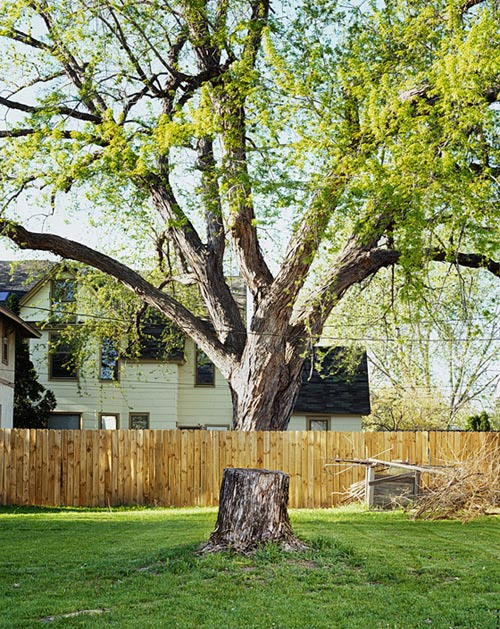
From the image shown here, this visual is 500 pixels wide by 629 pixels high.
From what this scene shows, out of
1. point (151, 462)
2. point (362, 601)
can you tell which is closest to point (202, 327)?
point (151, 462)

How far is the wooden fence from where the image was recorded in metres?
19.6

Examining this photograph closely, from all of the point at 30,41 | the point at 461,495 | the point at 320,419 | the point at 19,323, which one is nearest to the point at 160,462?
the point at 19,323

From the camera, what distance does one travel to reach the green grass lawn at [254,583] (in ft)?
21.7

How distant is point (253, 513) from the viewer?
9406 millimetres

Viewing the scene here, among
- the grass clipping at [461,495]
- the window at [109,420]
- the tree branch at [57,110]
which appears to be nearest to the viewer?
the grass clipping at [461,495]

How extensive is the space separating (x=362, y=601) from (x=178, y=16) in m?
14.2

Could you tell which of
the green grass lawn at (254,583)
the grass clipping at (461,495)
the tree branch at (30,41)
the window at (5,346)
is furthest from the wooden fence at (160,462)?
the tree branch at (30,41)

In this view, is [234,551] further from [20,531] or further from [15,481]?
[15,481]

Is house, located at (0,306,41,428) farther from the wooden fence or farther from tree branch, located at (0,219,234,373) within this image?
tree branch, located at (0,219,234,373)

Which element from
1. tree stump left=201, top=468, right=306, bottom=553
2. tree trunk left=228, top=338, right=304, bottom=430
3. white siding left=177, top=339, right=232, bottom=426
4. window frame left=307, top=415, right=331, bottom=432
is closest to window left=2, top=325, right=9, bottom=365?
white siding left=177, top=339, right=232, bottom=426

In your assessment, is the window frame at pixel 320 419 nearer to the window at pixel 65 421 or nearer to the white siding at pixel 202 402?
the white siding at pixel 202 402

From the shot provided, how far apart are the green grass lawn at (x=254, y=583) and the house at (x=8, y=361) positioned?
1263 centimetres

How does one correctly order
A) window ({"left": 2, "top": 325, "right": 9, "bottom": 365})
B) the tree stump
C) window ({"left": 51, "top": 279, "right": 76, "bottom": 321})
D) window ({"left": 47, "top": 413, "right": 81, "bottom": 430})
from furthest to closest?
window ({"left": 47, "top": 413, "right": 81, "bottom": 430}), window ({"left": 2, "top": 325, "right": 9, "bottom": 365}), window ({"left": 51, "top": 279, "right": 76, "bottom": 321}), the tree stump

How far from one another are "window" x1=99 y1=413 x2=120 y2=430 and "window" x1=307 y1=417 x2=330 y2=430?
7116mm
